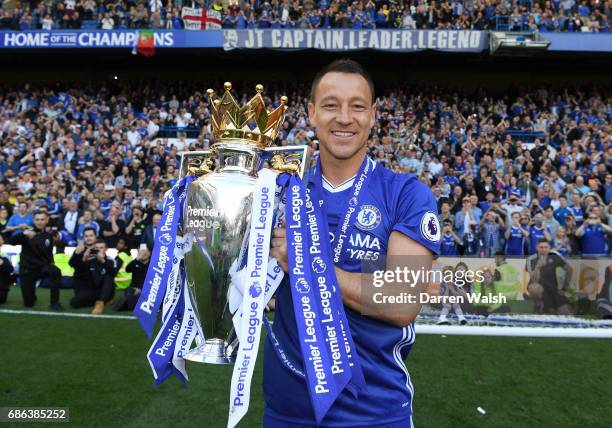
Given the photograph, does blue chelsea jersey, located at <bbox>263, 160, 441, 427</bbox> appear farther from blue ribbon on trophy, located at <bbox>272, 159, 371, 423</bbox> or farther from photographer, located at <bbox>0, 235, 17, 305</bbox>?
photographer, located at <bbox>0, 235, 17, 305</bbox>

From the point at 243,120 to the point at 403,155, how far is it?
1116cm

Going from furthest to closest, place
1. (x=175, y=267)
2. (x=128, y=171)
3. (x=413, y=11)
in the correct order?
(x=413, y=11)
(x=128, y=171)
(x=175, y=267)

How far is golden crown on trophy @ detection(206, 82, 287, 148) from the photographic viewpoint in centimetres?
188

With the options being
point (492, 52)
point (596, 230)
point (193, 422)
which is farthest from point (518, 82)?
point (193, 422)

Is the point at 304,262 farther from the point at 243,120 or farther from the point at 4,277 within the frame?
the point at 4,277

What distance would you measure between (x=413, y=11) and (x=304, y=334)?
19.2 meters

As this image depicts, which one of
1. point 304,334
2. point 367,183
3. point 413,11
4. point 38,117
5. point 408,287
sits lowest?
point 304,334

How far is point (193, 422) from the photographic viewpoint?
4.11m

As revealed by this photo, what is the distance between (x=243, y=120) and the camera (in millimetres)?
1891

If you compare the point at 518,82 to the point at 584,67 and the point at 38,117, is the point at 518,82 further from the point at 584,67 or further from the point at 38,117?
the point at 38,117

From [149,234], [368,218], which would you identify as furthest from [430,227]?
[149,234]

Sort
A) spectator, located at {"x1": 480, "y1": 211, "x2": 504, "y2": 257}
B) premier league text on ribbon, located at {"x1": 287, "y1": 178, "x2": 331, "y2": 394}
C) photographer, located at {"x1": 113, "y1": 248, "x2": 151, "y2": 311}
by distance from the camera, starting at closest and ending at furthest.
Result: premier league text on ribbon, located at {"x1": 287, "y1": 178, "x2": 331, "y2": 394}, photographer, located at {"x1": 113, "y1": 248, "x2": 151, "y2": 311}, spectator, located at {"x1": 480, "y1": 211, "x2": 504, "y2": 257}

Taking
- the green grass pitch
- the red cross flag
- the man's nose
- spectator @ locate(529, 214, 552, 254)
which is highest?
the red cross flag

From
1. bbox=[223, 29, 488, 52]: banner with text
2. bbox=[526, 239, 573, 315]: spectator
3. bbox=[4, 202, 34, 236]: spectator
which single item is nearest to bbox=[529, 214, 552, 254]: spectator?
bbox=[526, 239, 573, 315]: spectator
